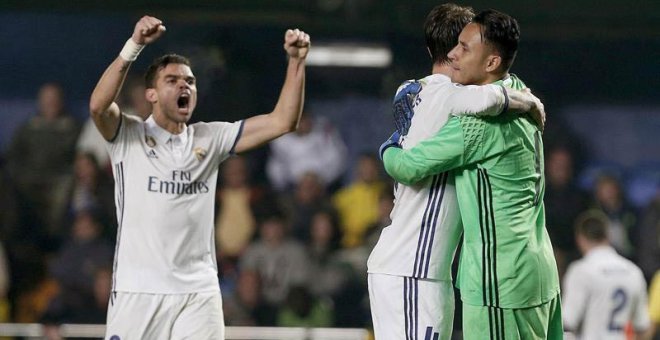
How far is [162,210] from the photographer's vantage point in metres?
6.07

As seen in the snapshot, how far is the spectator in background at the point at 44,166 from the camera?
1188 centimetres

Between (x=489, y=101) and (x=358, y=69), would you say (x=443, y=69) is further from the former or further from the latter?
Result: (x=358, y=69)

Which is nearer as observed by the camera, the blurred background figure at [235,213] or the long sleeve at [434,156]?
the long sleeve at [434,156]

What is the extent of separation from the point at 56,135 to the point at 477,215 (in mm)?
7632

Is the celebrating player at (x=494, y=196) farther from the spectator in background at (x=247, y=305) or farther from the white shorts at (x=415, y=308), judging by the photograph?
the spectator in background at (x=247, y=305)

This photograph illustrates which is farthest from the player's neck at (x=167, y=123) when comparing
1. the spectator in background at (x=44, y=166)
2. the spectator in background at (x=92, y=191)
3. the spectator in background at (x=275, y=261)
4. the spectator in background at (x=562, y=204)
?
the spectator in background at (x=562, y=204)

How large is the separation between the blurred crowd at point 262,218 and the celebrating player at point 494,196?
615 centimetres

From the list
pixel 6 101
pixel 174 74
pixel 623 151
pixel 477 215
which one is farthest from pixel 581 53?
pixel 477 215

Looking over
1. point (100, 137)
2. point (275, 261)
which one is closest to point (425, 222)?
point (275, 261)

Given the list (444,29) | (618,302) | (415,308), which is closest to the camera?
(415,308)

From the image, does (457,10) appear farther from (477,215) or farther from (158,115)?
(158,115)

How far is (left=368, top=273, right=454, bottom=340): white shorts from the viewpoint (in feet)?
16.8

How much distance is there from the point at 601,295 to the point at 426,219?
4.21 metres

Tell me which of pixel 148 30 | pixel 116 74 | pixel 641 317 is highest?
pixel 148 30
